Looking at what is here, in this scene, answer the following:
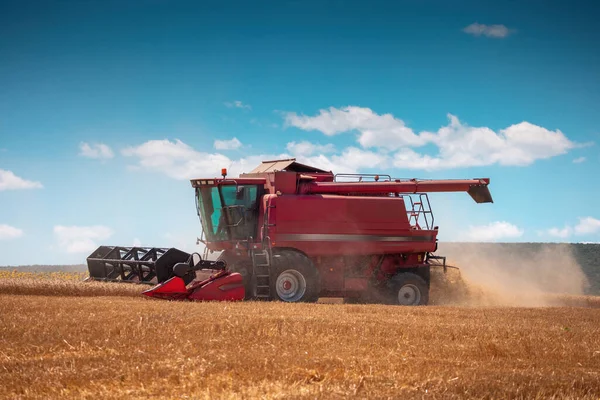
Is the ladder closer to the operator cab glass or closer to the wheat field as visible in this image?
the operator cab glass

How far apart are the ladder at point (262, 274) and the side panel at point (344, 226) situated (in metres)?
0.43

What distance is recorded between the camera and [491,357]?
323 inches

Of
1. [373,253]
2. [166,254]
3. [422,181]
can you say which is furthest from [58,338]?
[422,181]

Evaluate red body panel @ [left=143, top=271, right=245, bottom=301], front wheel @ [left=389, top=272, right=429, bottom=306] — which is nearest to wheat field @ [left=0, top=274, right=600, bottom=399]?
red body panel @ [left=143, top=271, right=245, bottom=301]

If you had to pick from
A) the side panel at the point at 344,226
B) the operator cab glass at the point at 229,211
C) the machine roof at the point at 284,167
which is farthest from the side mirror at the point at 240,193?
the machine roof at the point at 284,167

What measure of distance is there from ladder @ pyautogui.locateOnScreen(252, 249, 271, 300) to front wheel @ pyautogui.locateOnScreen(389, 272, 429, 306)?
3579mm

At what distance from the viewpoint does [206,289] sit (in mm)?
13961

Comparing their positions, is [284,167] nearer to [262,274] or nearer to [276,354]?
[262,274]

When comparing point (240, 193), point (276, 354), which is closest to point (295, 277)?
point (240, 193)

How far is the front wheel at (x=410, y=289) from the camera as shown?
17.0m

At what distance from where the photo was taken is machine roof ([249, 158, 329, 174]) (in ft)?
56.2

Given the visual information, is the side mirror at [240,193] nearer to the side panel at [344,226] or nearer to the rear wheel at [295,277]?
the side panel at [344,226]

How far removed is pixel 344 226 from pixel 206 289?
4204mm

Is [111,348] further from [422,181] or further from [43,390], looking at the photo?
[422,181]
